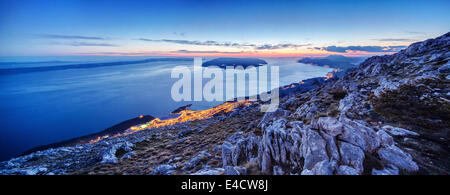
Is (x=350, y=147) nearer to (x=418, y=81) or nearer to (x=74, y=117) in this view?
(x=418, y=81)

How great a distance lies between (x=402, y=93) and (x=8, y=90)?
10093 inches

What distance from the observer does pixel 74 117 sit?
3314 inches

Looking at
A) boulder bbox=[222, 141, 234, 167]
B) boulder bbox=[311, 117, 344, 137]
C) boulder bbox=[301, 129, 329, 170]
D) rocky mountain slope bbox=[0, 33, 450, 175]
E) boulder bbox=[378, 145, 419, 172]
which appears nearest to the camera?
boulder bbox=[378, 145, 419, 172]

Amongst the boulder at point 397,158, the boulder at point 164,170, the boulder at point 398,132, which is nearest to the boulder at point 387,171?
the boulder at point 397,158

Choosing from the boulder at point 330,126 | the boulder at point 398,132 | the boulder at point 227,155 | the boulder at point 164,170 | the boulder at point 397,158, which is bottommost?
the boulder at point 164,170

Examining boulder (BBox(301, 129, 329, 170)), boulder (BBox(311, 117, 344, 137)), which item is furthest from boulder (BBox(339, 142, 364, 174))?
boulder (BBox(311, 117, 344, 137))

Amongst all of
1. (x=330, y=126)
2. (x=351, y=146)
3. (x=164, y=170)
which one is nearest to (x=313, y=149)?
(x=351, y=146)

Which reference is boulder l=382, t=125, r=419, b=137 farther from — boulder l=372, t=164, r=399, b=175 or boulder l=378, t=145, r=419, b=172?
boulder l=372, t=164, r=399, b=175

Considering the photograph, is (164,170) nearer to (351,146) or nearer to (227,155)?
(227,155)

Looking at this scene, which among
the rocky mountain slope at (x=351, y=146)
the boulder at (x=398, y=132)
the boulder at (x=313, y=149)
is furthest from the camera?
the boulder at (x=398, y=132)

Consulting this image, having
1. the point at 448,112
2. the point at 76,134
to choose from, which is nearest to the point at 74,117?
the point at 76,134

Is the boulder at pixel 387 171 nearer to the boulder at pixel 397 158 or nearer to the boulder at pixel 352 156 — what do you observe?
the boulder at pixel 352 156

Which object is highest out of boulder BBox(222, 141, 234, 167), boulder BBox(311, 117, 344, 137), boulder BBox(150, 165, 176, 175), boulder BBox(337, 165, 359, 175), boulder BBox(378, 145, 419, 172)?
boulder BBox(311, 117, 344, 137)
